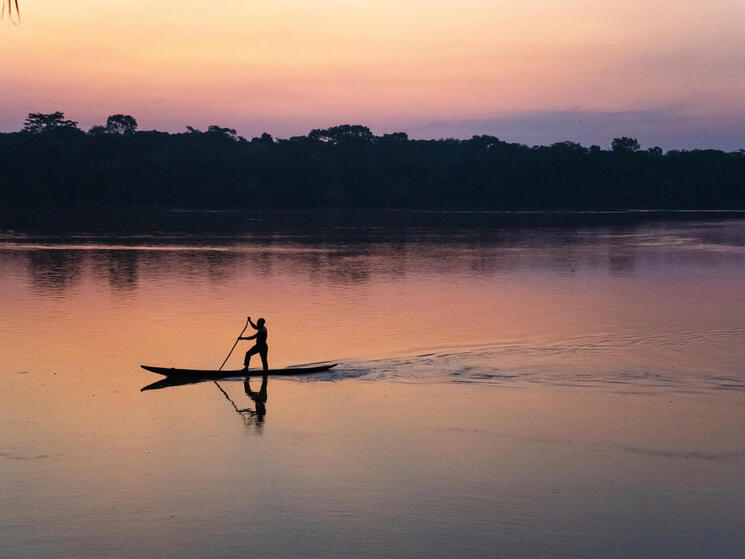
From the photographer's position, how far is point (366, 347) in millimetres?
27484

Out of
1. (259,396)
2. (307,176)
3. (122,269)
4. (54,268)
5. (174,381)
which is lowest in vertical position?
(259,396)

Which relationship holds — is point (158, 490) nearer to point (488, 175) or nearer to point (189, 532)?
point (189, 532)

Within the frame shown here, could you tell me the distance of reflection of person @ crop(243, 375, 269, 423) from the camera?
1964 cm

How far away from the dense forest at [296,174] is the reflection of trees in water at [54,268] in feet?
299

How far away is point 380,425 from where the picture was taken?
18812mm

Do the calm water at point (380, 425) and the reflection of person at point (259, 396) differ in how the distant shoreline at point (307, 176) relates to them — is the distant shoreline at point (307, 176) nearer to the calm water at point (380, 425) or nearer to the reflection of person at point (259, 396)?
the calm water at point (380, 425)

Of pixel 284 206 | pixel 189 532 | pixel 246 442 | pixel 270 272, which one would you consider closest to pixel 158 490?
pixel 189 532

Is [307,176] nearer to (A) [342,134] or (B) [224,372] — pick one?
(A) [342,134]

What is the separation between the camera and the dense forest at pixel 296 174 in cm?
15138

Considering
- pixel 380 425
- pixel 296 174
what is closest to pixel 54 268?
pixel 380 425

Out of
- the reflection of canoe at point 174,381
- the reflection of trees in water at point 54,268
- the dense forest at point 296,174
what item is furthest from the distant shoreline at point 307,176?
the reflection of canoe at point 174,381

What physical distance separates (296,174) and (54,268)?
397 feet

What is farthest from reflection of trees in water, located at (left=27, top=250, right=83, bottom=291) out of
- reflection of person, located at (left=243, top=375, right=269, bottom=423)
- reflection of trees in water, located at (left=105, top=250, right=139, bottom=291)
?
reflection of person, located at (left=243, top=375, right=269, bottom=423)

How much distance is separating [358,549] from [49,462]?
19.9 feet
